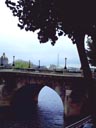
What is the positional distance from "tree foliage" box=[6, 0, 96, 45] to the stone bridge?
32.7 metres

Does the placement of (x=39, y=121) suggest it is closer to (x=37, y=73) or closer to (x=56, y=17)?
(x=37, y=73)

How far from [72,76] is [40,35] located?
41634 millimetres

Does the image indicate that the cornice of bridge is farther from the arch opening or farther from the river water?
the arch opening

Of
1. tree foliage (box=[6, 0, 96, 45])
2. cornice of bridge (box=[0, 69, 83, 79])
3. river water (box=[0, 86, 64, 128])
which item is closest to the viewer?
tree foliage (box=[6, 0, 96, 45])

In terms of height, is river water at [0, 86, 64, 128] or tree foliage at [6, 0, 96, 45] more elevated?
tree foliage at [6, 0, 96, 45]

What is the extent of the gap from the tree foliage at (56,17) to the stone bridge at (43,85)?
3266 centimetres

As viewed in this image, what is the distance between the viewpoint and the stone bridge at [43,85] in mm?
67562

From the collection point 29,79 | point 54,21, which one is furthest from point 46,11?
point 29,79

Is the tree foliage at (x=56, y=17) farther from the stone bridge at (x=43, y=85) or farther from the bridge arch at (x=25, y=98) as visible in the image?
the bridge arch at (x=25, y=98)

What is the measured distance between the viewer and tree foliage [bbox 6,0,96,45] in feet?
87.7

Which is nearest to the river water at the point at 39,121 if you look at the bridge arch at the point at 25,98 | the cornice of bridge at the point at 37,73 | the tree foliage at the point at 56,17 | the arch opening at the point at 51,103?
the cornice of bridge at the point at 37,73

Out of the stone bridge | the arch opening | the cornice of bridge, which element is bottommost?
the arch opening

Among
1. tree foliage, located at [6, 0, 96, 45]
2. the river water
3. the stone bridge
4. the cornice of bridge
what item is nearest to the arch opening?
the stone bridge

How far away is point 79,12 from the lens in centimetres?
2688
